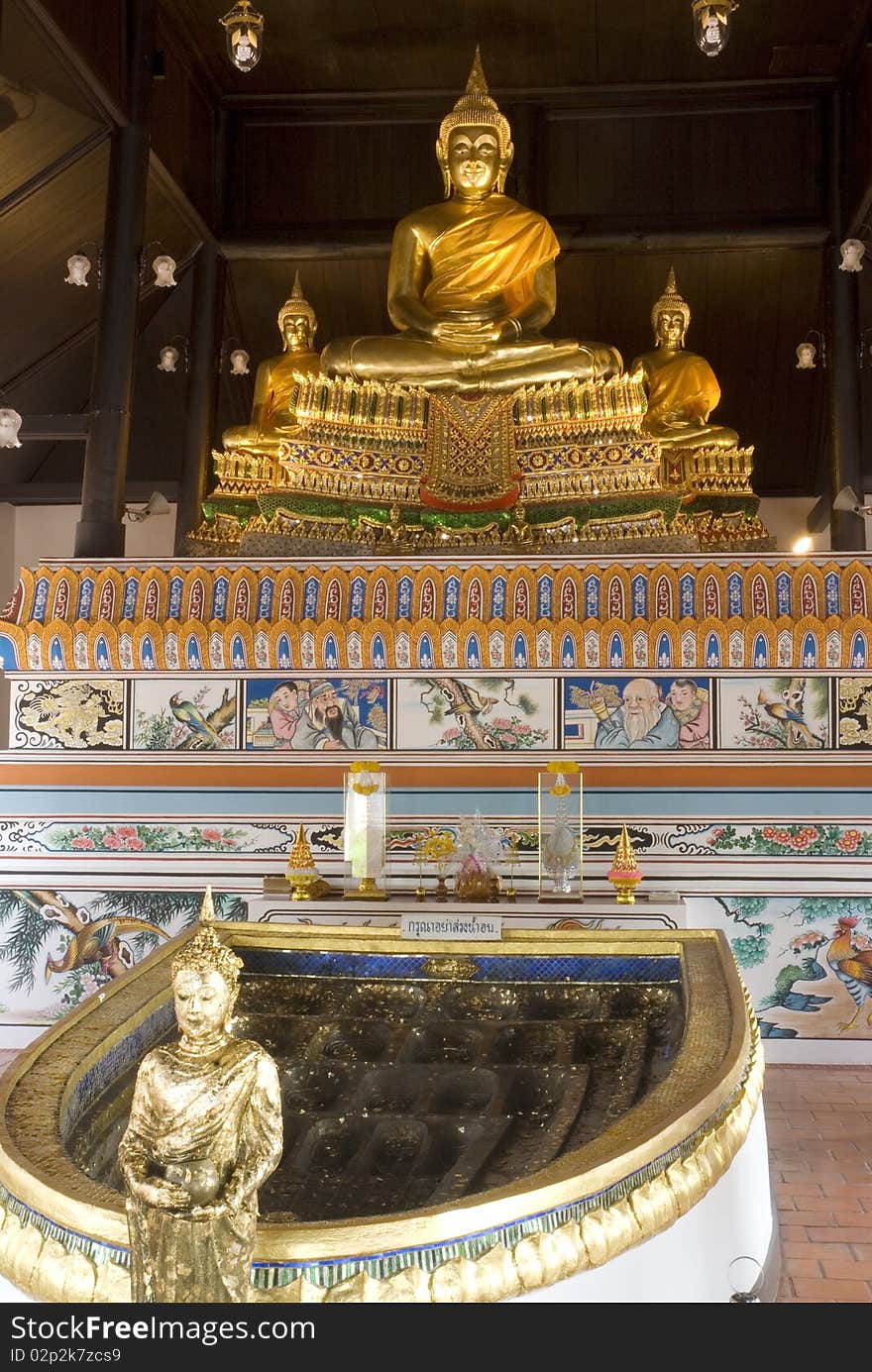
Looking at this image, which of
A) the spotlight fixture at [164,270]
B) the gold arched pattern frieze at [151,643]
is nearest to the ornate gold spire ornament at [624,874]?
the gold arched pattern frieze at [151,643]

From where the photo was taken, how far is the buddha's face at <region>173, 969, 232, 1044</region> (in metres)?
1.52

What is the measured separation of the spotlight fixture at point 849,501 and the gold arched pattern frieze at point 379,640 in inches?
128

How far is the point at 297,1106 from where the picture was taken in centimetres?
232

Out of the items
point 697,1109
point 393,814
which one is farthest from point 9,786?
point 697,1109

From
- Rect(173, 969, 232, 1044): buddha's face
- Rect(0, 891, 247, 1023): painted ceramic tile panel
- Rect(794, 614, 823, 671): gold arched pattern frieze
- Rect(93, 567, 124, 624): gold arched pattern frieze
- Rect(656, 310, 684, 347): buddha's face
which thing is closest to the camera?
Rect(173, 969, 232, 1044): buddha's face

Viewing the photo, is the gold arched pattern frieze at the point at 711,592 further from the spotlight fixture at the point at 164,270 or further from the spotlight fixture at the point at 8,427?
the spotlight fixture at the point at 164,270

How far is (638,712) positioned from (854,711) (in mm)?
790

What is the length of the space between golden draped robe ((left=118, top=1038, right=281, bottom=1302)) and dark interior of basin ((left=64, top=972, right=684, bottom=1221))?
36 cm

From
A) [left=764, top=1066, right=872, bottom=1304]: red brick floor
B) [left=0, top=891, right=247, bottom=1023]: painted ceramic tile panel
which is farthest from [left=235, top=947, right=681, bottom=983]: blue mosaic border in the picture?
[left=0, top=891, right=247, bottom=1023]: painted ceramic tile panel

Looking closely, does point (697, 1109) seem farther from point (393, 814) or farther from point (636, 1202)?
point (393, 814)

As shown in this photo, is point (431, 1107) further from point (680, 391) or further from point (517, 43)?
point (517, 43)

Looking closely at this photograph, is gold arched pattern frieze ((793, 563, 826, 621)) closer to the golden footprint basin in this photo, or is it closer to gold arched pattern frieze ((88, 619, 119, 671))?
the golden footprint basin

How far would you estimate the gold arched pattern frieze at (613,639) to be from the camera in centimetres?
495
